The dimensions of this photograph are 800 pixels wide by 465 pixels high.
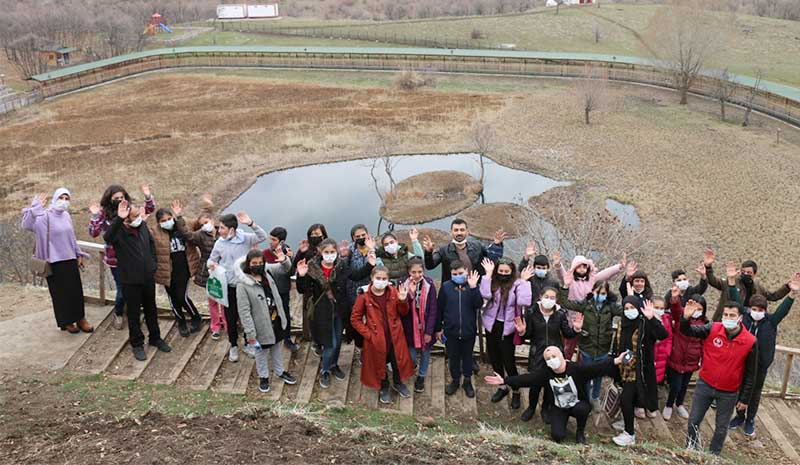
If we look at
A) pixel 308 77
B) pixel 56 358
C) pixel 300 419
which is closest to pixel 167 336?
pixel 56 358

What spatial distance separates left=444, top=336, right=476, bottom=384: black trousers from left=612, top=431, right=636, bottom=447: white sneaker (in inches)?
62.5

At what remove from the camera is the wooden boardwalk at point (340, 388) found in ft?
21.7

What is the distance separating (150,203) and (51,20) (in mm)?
52382

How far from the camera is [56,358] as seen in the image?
273 inches

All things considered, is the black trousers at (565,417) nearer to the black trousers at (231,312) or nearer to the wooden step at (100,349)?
the black trousers at (231,312)

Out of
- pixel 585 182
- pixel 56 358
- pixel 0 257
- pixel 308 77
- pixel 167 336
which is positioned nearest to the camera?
pixel 56 358

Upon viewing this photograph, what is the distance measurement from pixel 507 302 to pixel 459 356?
82cm

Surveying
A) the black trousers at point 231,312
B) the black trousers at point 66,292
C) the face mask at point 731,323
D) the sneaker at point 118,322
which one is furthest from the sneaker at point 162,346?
the face mask at point 731,323

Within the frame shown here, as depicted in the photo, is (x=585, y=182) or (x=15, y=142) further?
(x=15, y=142)

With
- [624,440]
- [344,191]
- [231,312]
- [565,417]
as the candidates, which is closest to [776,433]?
[624,440]

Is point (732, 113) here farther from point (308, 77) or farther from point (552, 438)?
point (552, 438)

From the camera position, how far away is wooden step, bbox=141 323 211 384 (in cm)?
680

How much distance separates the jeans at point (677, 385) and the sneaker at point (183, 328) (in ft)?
17.9

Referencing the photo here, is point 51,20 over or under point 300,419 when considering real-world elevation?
over
